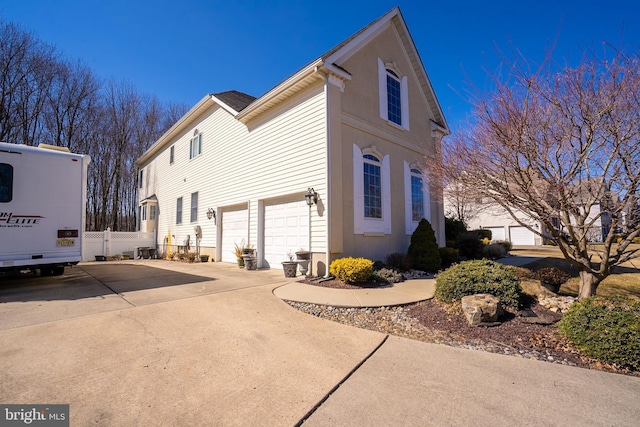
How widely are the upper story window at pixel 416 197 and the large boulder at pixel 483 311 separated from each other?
6881 millimetres

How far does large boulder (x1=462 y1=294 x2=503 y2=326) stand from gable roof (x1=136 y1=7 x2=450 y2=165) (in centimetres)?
678

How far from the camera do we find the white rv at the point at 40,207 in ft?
20.3

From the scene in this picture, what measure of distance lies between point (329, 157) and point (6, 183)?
721 centimetres

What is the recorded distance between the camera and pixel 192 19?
348 inches

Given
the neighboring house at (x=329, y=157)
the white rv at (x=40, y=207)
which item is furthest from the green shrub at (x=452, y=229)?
the white rv at (x=40, y=207)

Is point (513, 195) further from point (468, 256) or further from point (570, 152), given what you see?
point (468, 256)

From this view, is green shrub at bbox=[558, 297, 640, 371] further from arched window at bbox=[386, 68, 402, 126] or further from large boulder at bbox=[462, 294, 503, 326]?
arched window at bbox=[386, 68, 402, 126]

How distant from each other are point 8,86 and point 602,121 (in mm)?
26397

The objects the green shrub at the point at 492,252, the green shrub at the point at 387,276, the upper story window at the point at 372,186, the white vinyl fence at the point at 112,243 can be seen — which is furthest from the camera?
the white vinyl fence at the point at 112,243

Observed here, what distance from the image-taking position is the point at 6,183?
620 cm

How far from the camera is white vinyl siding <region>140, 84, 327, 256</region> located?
8445 millimetres

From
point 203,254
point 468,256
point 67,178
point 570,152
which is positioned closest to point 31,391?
point 67,178

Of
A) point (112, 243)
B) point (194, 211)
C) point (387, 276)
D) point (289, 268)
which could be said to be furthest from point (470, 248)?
point (112, 243)

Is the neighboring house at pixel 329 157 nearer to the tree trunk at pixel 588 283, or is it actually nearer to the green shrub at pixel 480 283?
the green shrub at pixel 480 283
